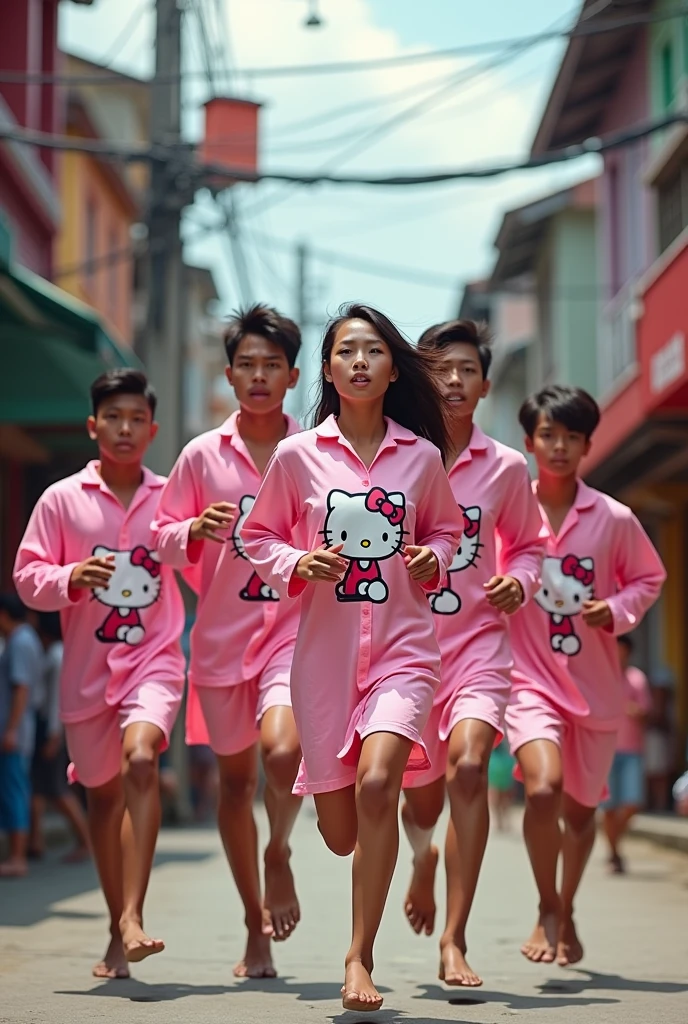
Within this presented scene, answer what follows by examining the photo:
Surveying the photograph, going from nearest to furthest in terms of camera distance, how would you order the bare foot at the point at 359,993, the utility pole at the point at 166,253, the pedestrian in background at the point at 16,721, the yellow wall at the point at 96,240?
1. the bare foot at the point at 359,993
2. the pedestrian in background at the point at 16,721
3. the utility pole at the point at 166,253
4. the yellow wall at the point at 96,240

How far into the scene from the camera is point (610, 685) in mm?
7566

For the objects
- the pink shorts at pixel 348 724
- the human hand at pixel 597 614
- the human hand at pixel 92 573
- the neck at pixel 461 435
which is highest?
the neck at pixel 461 435

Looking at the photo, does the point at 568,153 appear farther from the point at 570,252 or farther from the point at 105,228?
the point at 105,228

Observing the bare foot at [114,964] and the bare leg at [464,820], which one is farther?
the bare foot at [114,964]

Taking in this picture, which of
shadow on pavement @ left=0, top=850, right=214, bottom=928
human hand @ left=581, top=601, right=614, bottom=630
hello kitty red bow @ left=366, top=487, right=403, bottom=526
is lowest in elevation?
shadow on pavement @ left=0, top=850, right=214, bottom=928

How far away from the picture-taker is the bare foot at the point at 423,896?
23.9 ft

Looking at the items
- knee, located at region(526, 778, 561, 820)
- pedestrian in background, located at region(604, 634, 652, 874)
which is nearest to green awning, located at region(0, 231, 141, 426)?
pedestrian in background, located at region(604, 634, 652, 874)

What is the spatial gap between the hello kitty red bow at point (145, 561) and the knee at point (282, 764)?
39.5 inches

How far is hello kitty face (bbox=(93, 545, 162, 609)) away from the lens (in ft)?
23.5

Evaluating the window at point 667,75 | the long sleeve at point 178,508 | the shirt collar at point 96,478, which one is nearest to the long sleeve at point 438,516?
the long sleeve at point 178,508

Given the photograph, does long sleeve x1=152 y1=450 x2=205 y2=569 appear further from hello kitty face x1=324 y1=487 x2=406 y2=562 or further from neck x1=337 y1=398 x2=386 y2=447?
hello kitty face x1=324 y1=487 x2=406 y2=562

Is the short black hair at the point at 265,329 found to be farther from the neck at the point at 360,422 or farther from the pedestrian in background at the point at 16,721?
the pedestrian in background at the point at 16,721

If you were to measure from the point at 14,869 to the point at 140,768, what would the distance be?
6577mm

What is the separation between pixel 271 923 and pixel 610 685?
6.07ft
